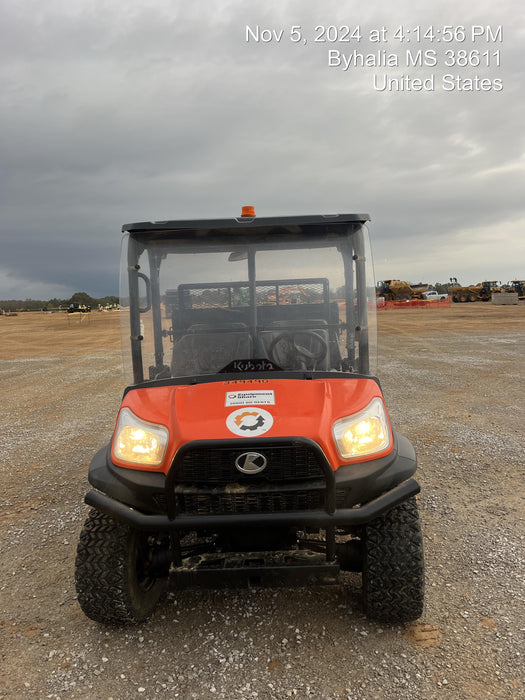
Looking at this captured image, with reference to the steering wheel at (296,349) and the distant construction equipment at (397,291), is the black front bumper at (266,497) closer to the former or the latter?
the steering wheel at (296,349)

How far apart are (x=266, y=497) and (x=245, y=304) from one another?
3.92 feet

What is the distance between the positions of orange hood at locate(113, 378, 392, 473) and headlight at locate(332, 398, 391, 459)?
3 cm

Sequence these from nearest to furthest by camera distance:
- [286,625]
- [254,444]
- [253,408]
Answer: [254,444]
[253,408]
[286,625]

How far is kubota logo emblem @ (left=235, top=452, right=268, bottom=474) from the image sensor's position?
213 cm

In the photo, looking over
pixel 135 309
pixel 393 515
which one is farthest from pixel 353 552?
pixel 135 309

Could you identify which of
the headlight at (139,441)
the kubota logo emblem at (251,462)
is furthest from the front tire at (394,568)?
the headlight at (139,441)

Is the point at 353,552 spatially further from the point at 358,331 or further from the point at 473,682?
the point at 358,331

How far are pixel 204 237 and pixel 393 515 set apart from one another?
1790 millimetres

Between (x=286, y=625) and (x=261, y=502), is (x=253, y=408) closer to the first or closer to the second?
(x=261, y=502)

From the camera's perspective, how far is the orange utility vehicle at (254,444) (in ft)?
7.07

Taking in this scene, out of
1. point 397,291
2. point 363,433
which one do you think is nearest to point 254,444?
point 363,433

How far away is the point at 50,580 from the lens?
2.94m

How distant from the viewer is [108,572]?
91.4 inches

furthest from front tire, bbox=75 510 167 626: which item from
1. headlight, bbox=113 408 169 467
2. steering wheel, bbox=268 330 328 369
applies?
steering wheel, bbox=268 330 328 369
